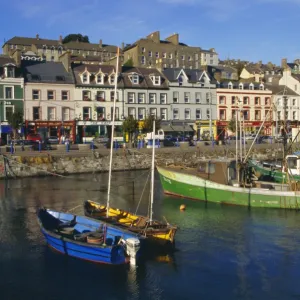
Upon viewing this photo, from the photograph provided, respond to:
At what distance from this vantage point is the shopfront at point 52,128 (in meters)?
60.9

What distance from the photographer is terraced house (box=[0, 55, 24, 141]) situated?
58.9m

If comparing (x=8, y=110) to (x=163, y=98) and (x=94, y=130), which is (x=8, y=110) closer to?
(x=94, y=130)

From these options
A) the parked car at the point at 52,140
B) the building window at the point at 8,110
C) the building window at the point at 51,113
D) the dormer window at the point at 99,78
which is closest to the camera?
the building window at the point at 8,110

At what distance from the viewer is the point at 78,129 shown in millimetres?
63781

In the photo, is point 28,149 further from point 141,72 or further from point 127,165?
point 141,72

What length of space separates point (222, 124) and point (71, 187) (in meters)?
40.3

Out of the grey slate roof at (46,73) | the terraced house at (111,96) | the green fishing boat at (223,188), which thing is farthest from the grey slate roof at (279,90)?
the green fishing boat at (223,188)

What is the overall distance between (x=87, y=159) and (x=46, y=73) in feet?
66.9

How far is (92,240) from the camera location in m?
18.8

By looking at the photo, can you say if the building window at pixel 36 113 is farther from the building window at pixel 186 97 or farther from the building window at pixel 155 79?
the building window at pixel 186 97

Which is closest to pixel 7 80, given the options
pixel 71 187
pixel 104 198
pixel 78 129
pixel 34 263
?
pixel 78 129

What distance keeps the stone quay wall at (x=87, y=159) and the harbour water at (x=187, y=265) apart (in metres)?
15.2

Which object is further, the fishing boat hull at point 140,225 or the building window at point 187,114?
the building window at point 187,114

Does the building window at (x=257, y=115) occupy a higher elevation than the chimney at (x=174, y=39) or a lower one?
lower
